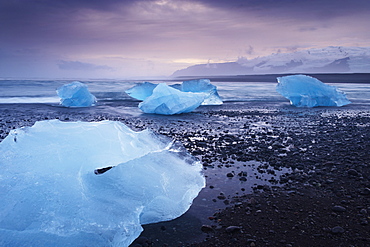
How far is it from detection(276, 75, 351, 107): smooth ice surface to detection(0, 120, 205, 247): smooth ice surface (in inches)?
479

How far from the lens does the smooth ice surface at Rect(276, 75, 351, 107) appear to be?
49.2ft

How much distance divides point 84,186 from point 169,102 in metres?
8.84

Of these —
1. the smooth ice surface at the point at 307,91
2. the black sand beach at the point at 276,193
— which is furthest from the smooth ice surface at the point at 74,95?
the smooth ice surface at the point at 307,91

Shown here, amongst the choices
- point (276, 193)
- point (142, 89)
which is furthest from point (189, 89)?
point (276, 193)

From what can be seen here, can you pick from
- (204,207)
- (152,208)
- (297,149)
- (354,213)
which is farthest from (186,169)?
(297,149)

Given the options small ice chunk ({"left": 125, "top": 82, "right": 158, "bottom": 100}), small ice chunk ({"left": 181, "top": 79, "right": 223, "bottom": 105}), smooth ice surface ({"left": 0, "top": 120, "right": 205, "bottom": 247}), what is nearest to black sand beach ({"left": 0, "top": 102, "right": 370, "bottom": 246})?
smooth ice surface ({"left": 0, "top": 120, "right": 205, "bottom": 247})

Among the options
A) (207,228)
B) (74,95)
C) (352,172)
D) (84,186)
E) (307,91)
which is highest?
(307,91)

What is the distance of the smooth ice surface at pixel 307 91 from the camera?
1501 cm

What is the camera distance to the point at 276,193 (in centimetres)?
390

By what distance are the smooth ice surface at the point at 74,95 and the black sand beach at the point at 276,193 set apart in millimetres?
7330

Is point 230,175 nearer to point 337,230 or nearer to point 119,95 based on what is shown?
point 337,230

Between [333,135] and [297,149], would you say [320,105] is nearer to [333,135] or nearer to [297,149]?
[333,135]

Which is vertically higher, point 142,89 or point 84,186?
point 142,89

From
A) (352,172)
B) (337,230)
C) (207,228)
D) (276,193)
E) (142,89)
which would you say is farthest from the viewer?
(142,89)
